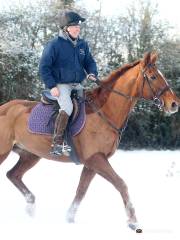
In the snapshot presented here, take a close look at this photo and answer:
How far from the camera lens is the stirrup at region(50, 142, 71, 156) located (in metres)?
6.33

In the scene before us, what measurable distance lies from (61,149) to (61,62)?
1.09m

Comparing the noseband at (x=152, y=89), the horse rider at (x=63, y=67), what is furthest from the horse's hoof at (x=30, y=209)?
the noseband at (x=152, y=89)

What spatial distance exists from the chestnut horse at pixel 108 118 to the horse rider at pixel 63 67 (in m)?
0.23

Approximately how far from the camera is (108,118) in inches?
253

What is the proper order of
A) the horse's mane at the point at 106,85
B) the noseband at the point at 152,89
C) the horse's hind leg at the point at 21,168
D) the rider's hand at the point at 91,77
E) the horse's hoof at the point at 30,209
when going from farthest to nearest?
the horse's hind leg at the point at 21,168 < the horse's hoof at the point at 30,209 < the rider's hand at the point at 91,77 < the horse's mane at the point at 106,85 < the noseband at the point at 152,89

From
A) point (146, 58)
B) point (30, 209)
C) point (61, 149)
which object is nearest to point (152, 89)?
point (146, 58)

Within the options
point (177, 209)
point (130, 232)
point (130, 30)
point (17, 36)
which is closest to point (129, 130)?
point (130, 30)

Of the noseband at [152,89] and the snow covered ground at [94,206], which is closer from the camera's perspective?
the snow covered ground at [94,206]

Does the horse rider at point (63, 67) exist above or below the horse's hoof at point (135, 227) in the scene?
above

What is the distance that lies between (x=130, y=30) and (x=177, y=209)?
9.73m

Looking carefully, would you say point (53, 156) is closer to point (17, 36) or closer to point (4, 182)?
point (4, 182)

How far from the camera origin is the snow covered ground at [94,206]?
5.76 metres

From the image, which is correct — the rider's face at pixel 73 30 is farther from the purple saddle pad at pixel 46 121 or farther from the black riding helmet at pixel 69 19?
the purple saddle pad at pixel 46 121

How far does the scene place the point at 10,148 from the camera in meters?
7.15
